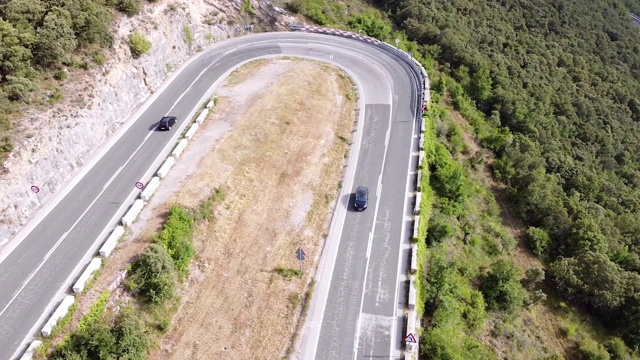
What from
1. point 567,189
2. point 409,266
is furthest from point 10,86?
point 567,189

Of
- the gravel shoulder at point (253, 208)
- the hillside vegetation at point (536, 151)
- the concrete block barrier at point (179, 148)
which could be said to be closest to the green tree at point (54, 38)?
the concrete block barrier at point (179, 148)

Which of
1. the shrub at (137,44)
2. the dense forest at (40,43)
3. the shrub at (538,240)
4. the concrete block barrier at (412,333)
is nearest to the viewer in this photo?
the concrete block barrier at (412,333)

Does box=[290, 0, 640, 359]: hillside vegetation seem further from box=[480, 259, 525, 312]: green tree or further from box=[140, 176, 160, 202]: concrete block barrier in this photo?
box=[140, 176, 160, 202]: concrete block barrier

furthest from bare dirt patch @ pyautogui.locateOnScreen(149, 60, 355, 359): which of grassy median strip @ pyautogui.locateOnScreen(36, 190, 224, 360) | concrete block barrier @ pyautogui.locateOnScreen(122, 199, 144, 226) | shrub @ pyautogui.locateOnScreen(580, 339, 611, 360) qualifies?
shrub @ pyautogui.locateOnScreen(580, 339, 611, 360)

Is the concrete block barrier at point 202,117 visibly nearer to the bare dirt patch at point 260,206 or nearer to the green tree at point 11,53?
the bare dirt patch at point 260,206


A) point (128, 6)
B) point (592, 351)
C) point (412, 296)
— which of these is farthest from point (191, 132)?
point (592, 351)

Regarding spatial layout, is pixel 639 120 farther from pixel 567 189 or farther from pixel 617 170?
pixel 567 189
